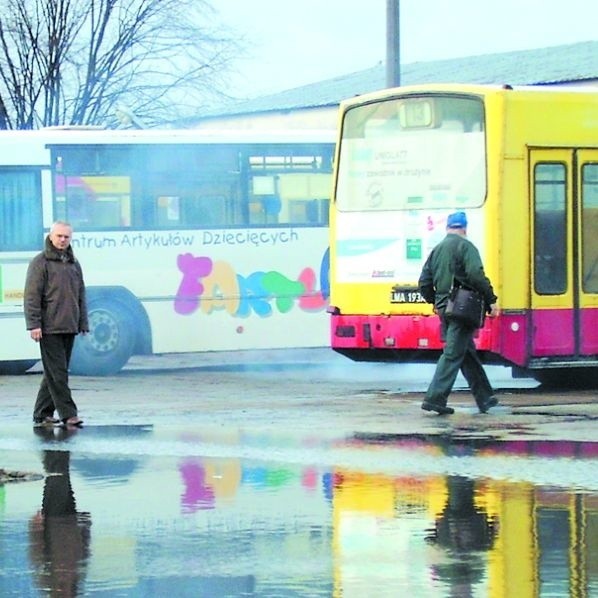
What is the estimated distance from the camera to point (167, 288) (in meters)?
23.2

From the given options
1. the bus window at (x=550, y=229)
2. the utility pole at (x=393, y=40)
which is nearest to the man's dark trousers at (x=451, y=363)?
the bus window at (x=550, y=229)

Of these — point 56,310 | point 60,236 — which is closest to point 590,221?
point 60,236

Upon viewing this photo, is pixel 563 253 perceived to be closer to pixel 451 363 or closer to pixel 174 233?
pixel 451 363

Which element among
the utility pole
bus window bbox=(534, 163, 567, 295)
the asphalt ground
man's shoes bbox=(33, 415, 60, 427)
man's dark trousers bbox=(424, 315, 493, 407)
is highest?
the utility pole

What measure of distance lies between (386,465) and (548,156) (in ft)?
22.6

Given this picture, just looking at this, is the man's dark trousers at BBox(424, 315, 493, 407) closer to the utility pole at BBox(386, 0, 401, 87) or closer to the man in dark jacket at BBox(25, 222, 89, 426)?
the man in dark jacket at BBox(25, 222, 89, 426)

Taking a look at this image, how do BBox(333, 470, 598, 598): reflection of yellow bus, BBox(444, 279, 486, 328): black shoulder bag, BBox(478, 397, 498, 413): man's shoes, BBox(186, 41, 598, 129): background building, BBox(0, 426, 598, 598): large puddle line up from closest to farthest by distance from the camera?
BBox(333, 470, 598, 598): reflection of yellow bus < BBox(0, 426, 598, 598): large puddle < BBox(444, 279, 486, 328): black shoulder bag < BBox(478, 397, 498, 413): man's shoes < BBox(186, 41, 598, 129): background building

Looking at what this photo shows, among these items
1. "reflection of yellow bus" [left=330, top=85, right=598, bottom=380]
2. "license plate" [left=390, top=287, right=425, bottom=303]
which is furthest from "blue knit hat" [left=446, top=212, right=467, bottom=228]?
"license plate" [left=390, top=287, right=425, bottom=303]

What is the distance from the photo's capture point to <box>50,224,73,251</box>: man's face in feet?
50.1

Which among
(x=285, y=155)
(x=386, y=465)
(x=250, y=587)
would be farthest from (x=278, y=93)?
(x=250, y=587)

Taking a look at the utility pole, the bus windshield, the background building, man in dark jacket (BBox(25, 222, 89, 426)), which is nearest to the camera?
man in dark jacket (BBox(25, 222, 89, 426))

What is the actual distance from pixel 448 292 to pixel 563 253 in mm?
3085

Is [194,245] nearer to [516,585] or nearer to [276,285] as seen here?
[276,285]

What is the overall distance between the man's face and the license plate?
439 centimetres
